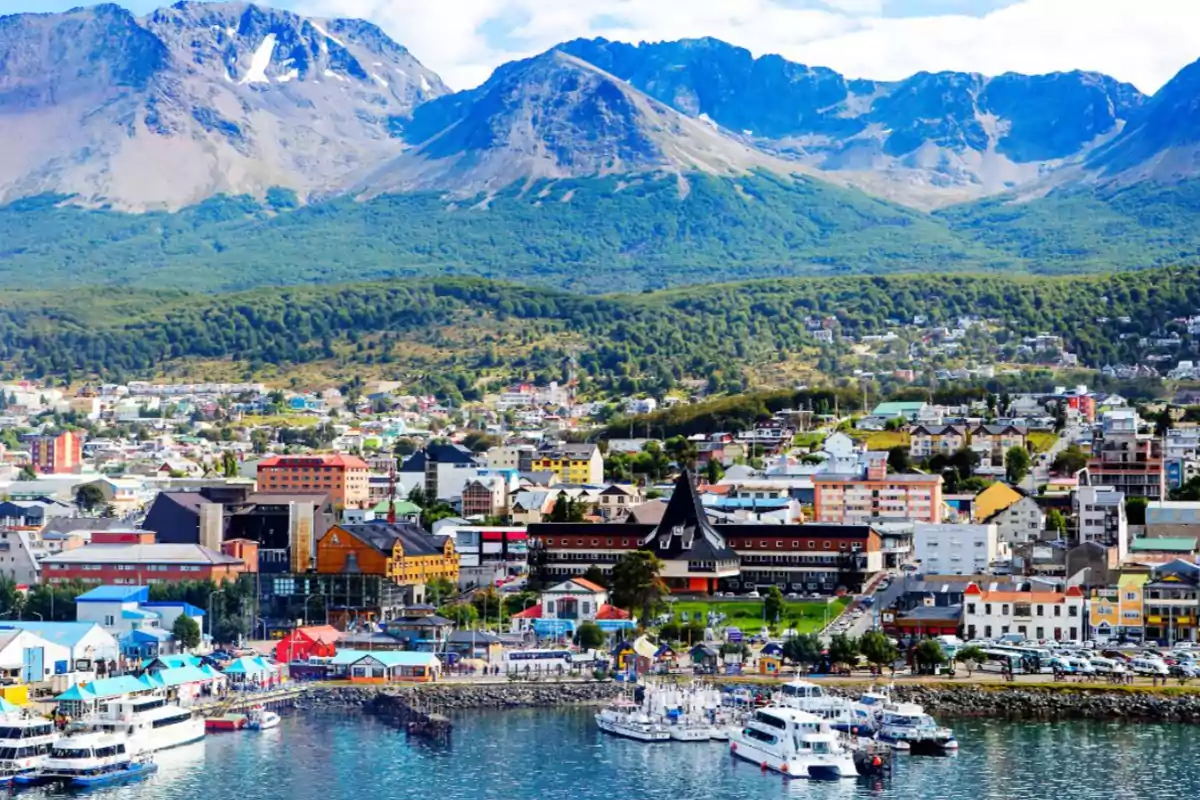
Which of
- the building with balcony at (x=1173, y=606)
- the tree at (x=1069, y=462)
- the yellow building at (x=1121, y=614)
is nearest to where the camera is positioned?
the building with balcony at (x=1173, y=606)

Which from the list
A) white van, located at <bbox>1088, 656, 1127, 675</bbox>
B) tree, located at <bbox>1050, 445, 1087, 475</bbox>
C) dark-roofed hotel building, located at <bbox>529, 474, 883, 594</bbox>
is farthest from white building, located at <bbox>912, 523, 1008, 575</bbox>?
tree, located at <bbox>1050, 445, 1087, 475</bbox>

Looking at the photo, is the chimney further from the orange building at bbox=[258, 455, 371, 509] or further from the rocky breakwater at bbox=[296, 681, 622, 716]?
the rocky breakwater at bbox=[296, 681, 622, 716]

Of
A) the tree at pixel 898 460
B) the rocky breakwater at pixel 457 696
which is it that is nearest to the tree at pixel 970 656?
the rocky breakwater at pixel 457 696

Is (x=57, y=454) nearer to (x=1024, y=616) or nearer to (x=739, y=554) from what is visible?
(x=739, y=554)

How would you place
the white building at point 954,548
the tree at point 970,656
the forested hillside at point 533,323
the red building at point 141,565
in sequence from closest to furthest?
the tree at point 970,656 < the red building at point 141,565 < the white building at point 954,548 < the forested hillside at point 533,323

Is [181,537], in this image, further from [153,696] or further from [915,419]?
[915,419]

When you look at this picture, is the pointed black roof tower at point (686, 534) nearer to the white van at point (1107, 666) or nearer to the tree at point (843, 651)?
the tree at point (843, 651)

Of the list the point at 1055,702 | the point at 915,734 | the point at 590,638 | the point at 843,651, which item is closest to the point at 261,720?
the point at 590,638
